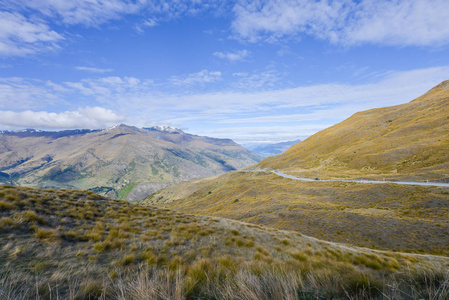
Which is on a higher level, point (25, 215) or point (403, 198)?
A: point (25, 215)

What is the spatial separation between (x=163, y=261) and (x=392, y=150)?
277ft

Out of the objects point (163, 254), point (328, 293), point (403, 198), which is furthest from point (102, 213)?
point (403, 198)

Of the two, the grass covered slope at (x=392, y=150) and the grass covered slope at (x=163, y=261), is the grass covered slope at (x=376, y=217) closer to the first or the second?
the grass covered slope at (x=163, y=261)

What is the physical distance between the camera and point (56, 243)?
22.8 ft

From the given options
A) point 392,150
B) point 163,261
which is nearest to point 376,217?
point 163,261

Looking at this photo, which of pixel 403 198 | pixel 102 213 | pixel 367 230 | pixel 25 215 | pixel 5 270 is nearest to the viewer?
pixel 5 270

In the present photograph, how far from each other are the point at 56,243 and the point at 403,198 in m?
38.3

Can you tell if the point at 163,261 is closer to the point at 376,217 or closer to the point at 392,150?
the point at 376,217

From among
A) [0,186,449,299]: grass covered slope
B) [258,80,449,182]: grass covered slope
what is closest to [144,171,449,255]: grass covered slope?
[0,186,449,299]: grass covered slope

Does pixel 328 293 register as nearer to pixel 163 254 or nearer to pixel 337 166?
pixel 163 254

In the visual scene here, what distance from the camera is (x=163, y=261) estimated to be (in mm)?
7004

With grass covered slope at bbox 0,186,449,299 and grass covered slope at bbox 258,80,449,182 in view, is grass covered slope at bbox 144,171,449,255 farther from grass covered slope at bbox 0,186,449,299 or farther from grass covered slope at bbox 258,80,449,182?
grass covered slope at bbox 258,80,449,182

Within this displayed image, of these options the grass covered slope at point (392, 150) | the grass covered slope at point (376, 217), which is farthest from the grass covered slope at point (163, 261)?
the grass covered slope at point (392, 150)

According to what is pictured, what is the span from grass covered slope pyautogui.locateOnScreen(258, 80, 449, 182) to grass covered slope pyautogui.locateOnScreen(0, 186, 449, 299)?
143ft
